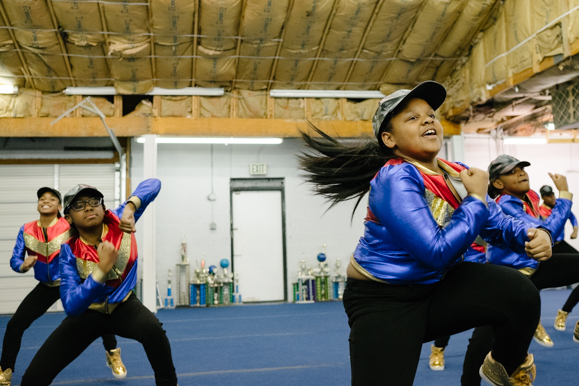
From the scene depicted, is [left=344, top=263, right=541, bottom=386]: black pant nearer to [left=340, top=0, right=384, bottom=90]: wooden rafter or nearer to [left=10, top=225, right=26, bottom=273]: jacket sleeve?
[left=10, top=225, right=26, bottom=273]: jacket sleeve

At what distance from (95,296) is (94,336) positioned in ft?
1.48

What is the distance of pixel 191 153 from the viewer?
10883 millimetres

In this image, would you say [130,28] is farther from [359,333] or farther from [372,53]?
[359,333]

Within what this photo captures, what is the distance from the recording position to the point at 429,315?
191 centimetres

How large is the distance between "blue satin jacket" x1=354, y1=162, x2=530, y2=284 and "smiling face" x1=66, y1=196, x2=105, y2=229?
1.97 m

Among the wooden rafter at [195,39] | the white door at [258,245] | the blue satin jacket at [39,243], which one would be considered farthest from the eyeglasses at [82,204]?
the white door at [258,245]

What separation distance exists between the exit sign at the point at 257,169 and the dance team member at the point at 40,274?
6212mm

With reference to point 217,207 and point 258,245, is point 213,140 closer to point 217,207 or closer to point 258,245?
point 217,207

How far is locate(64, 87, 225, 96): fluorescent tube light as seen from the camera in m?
9.63

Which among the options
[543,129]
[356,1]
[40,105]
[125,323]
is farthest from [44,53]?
[543,129]

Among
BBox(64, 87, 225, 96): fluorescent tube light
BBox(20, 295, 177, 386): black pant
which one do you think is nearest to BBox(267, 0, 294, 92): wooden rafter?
BBox(64, 87, 225, 96): fluorescent tube light

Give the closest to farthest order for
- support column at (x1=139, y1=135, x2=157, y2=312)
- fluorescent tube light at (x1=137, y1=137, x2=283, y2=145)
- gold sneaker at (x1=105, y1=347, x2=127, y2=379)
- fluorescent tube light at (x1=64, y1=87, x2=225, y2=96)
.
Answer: gold sneaker at (x1=105, y1=347, x2=127, y2=379) < support column at (x1=139, y1=135, x2=157, y2=312) < fluorescent tube light at (x1=64, y1=87, x2=225, y2=96) < fluorescent tube light at (x1=137, y1=137, x2=283, y2=145)

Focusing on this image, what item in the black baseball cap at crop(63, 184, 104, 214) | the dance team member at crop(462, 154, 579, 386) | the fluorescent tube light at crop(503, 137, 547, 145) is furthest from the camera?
the fluorescent tube light at crop(503, 137, 547, 145)

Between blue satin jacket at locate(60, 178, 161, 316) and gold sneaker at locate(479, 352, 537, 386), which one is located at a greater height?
blue satin jacket at locate(60, 178, 161, 316)
